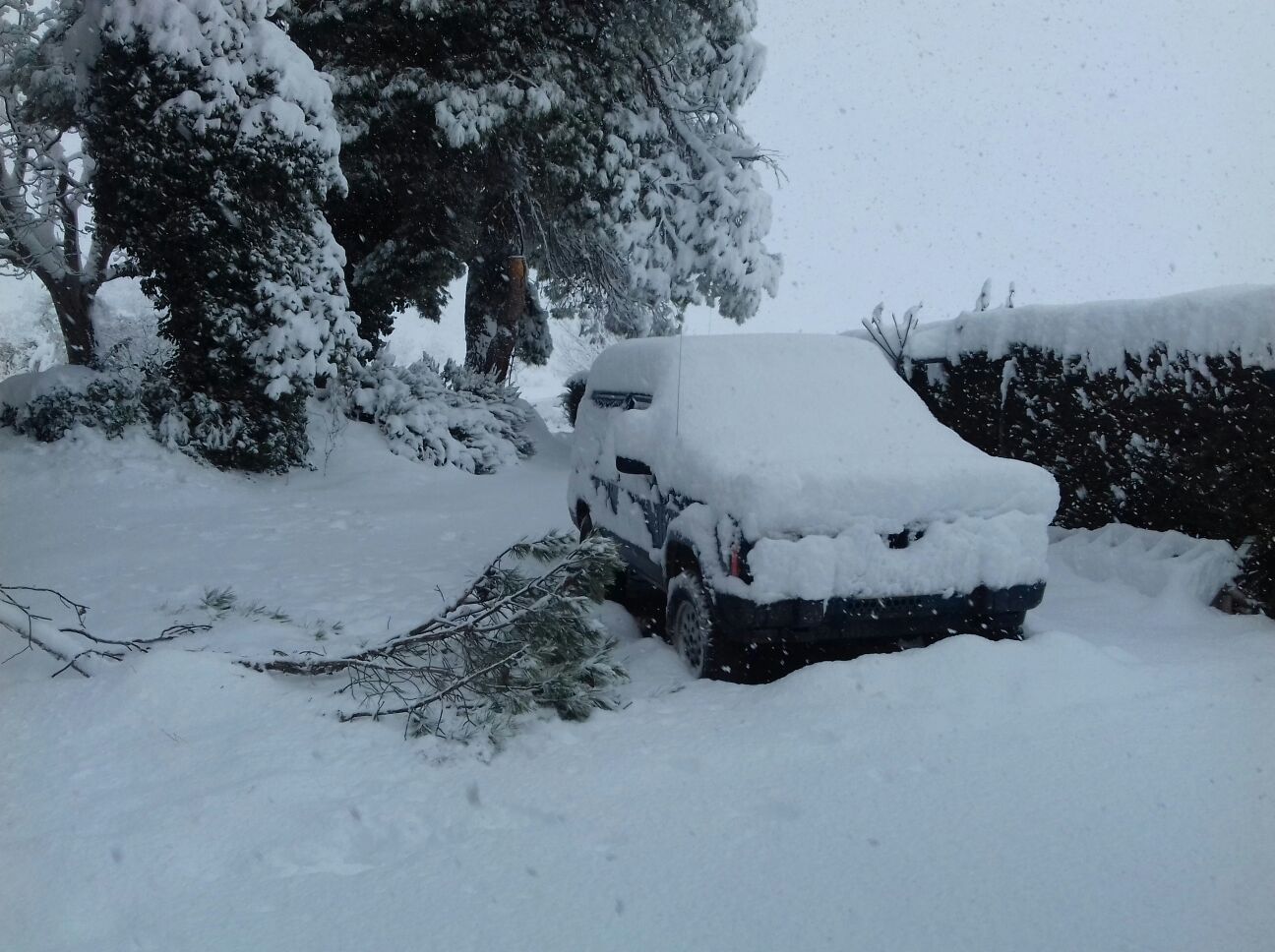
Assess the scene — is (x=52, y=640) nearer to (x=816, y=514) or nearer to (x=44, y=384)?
(x=816, y=514)

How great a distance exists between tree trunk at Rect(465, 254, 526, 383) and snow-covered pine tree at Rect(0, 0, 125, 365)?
270 inches

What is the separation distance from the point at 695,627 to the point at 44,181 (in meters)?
20.7

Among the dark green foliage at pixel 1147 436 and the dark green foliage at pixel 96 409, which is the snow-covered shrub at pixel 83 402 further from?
the dark green foliage at pixel 1147 436

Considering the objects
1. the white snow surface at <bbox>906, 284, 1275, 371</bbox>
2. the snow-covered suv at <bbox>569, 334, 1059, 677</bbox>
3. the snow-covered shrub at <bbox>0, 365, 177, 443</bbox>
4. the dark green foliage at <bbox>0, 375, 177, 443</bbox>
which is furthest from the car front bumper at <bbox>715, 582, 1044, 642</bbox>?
the dark green foliage at <bbox>0, 375, 177, 443</bbox>

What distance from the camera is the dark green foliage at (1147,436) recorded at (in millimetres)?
5555

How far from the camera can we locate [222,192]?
402 inches

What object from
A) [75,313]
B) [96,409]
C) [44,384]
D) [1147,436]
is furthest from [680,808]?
[75,313]

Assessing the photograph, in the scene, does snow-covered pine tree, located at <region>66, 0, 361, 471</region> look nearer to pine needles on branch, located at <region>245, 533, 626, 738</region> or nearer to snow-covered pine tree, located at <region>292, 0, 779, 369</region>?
snow-covered pine tree, located at <region>292, 0, 779, 369</region>

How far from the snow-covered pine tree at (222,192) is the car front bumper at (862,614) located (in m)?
7.98

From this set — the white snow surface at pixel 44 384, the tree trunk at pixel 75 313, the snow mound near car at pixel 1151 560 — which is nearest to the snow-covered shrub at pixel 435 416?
the white snow surface at pixel 44 384

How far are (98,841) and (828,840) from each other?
236 centimetres

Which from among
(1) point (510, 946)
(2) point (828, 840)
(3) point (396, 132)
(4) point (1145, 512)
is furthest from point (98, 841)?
(3) point (396, 132)

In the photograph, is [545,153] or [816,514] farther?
[545,153]

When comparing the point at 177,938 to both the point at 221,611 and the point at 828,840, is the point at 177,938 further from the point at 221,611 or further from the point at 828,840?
the point at 221,611
